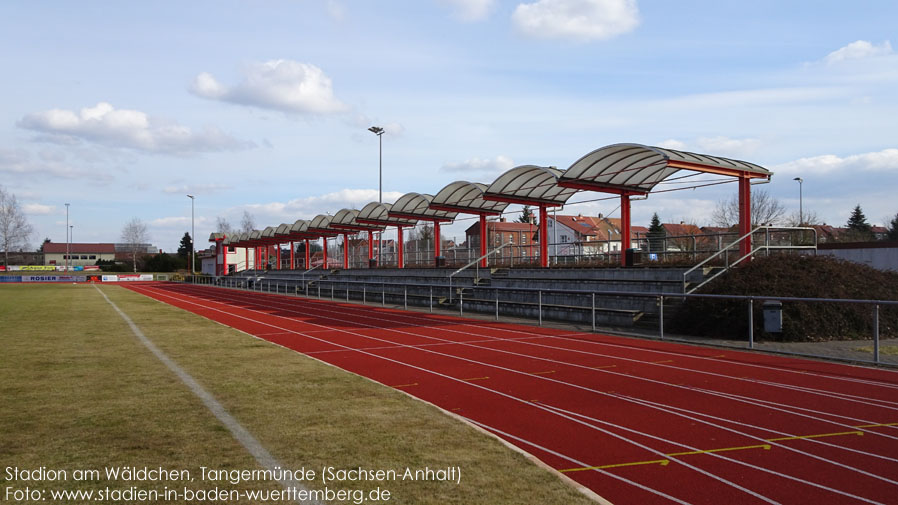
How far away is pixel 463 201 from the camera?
3011 cm

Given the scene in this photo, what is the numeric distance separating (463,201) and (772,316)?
18881 millimetres

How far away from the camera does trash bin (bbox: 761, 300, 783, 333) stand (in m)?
12.6

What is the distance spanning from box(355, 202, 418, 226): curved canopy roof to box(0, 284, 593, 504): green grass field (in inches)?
1072

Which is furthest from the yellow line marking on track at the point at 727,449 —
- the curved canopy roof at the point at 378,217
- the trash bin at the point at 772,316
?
the curved canopy roof at the point at 378,217

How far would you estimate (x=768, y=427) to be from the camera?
6535mm

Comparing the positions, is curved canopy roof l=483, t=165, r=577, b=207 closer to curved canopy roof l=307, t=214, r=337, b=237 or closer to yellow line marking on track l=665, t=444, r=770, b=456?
yellow line marking on track l=665, t=444, r=770, b=456

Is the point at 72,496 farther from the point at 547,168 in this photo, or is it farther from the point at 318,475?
the point at 547,168

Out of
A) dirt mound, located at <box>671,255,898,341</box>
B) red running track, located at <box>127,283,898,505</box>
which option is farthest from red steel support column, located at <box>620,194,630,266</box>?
red running track, located at <box>127,283,898,505</box>

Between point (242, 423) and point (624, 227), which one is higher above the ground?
point (624, 227)

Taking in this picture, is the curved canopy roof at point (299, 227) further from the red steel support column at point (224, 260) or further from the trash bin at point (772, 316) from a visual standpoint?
the trash bin at point (772, 316)

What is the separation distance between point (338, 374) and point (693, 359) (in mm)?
6538

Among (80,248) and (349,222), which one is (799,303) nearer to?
(349,222)

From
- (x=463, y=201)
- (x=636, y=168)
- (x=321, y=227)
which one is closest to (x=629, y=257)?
(x=636, y=168)

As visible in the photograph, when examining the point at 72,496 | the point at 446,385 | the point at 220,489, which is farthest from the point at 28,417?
the point at 446,385
